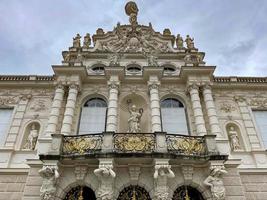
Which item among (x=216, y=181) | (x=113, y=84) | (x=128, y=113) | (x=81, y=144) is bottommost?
(x=216, y=181)

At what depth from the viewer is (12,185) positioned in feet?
45.9

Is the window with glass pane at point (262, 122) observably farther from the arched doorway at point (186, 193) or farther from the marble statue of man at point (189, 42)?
the marble statue of man at point (189, 42)

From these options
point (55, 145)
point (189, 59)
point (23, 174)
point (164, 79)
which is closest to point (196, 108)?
point (164, 79)

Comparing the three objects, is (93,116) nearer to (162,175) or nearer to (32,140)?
(32,140)

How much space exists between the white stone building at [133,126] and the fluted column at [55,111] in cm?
7

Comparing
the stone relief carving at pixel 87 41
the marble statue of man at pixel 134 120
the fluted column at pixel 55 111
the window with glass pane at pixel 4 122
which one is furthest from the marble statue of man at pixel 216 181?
the stone relief carving at pixel 87 41

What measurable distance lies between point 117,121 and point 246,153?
27.3ft

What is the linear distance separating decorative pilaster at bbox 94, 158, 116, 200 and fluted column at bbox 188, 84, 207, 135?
5912mm

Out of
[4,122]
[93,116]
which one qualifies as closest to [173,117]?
[93,116]

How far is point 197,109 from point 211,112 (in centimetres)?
90

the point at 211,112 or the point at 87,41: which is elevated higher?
the point at 87,41

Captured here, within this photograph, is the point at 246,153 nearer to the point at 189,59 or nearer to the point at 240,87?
the point at 240,87

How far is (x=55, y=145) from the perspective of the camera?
12875 mm

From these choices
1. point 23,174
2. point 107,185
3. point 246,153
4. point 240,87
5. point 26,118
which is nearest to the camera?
point 107,185
